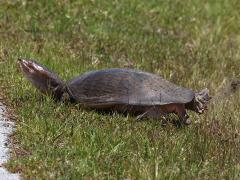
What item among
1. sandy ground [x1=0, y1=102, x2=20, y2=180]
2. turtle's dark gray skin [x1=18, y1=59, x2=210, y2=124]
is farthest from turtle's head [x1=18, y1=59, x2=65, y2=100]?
sandy ground [x1=0, y1=102, x2=20, y2=180]

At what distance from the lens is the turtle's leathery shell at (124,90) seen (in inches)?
304

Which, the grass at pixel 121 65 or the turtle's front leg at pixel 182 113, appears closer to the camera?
the grass at pixel 121 65

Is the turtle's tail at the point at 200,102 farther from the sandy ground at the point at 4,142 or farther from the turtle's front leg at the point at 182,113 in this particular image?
the sandy ground at the point at 4,142

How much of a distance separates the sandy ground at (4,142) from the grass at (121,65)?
3.8 inches

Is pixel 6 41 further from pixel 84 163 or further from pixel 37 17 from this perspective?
pixel 84 163

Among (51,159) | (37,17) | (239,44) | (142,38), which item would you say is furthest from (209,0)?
(51,159)

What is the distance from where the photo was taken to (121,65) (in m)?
10.9

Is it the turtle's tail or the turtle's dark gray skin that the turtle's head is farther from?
the turtle's tail

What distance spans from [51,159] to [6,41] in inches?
196

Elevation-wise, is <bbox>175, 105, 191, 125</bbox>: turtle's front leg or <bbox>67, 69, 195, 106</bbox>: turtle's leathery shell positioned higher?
<bbox>67, 69, 195, 106</bbox>: turtle's leathery shell

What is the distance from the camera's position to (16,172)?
19.6 feet

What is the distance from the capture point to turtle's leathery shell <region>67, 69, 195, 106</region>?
7.71 metres

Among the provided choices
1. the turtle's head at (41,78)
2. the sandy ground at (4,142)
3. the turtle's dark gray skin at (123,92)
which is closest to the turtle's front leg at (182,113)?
the turtle's dark gray skin at (123,92)

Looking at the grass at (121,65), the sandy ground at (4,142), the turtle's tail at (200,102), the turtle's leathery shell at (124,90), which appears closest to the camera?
the sandy ground at (4,142)
